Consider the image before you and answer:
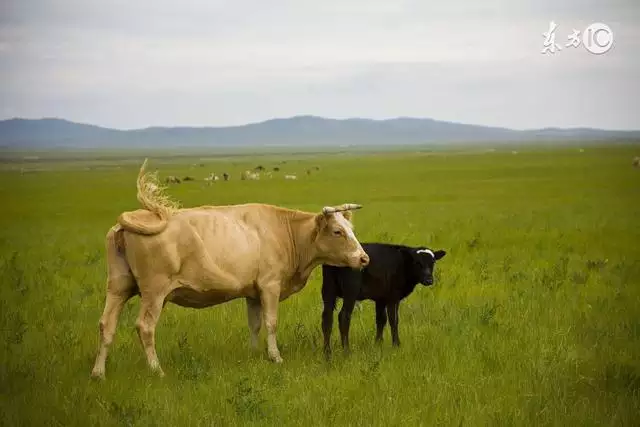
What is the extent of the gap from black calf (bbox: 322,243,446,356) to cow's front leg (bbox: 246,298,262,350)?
809mm

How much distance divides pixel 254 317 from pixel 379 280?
1.51m

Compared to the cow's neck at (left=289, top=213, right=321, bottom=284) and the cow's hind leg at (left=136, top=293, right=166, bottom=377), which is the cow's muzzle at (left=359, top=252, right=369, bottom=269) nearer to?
the cow's neck at (left=289, top=213, right=321, bottom=284)

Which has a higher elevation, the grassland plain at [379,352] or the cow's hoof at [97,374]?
the cow's hoof at [97,374]

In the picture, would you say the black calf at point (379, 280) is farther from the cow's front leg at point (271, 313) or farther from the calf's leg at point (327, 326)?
the cow's front leg at point (271, 313)

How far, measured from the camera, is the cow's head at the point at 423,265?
28.5ft

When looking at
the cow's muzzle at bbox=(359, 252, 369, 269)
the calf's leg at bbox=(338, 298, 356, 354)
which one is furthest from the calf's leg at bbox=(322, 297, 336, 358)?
the cow's muzzle at bbox=(359, 252, 369, 269)

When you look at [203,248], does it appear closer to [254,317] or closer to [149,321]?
[149,321]

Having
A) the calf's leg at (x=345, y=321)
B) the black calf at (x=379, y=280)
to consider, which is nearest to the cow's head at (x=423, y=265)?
the black calf at (x=379, y=280)

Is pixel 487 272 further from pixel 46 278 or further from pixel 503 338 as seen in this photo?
pixel 46 278

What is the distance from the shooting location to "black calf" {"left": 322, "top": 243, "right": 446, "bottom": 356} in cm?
858

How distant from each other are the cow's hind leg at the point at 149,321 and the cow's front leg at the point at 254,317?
1.36 metres

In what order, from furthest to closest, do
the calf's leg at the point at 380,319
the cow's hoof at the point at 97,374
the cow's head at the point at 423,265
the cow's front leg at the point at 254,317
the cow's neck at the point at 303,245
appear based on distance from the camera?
the calf's leg at the point at 380,319, the cow's front leg at the point at 254,317, the cow's neck at the point at 303,245, the cow's head at the point at 423,265, the cow's hoof at the point at 97,374

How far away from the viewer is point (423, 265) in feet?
28.6

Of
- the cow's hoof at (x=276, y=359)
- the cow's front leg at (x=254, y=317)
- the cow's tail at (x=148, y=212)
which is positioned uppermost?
the cow's tail at (x=148, y=212)
